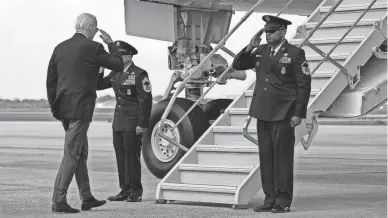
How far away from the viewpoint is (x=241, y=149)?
942cm

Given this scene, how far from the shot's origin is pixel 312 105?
→ 31.7 ft

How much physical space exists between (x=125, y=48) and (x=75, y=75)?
61.0 inches

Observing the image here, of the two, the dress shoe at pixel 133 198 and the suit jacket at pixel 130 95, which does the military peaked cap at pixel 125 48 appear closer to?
the suit jacket at pixel 130 95

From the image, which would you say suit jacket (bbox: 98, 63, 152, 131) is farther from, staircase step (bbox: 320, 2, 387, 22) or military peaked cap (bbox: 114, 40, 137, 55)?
staircase step (bbox: 320, 2, 387, 22)

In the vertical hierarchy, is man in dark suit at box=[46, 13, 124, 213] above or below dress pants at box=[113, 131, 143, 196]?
above

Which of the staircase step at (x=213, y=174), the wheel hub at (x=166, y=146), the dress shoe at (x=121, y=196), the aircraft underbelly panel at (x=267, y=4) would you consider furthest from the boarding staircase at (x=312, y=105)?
the aircraft underbelly panel at (x=267, y=4)

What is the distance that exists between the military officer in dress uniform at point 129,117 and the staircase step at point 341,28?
7.92 ft

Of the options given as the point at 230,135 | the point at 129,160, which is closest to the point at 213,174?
the point at 230,135

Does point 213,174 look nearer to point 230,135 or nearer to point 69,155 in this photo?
point 230,135

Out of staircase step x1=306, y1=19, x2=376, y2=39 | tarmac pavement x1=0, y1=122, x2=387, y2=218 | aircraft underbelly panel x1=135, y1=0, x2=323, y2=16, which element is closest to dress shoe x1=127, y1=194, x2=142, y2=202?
tarmac pavement x1=0, y1=122, x2=387, y2=218

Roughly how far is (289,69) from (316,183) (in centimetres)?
324

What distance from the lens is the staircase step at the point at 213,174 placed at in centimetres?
918

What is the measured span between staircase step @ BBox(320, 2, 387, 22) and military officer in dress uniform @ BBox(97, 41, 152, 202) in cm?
269

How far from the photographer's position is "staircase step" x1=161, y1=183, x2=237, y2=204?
29.1ft
